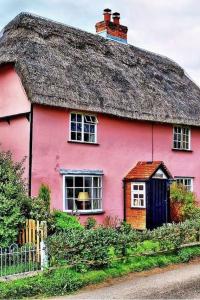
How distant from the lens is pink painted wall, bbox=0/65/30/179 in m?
17.1

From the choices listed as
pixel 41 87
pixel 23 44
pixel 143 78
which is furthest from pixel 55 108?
pixel 143 78

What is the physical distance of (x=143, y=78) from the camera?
73.9ft

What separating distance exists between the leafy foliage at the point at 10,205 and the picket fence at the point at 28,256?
21.1 inches

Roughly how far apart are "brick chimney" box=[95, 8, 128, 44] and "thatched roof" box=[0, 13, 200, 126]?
2.22ft

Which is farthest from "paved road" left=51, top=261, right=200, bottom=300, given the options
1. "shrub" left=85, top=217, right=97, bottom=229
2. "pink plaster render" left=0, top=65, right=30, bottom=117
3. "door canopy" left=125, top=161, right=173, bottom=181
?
"pink plaster render" left=0, top=65, right=30, bottom=117

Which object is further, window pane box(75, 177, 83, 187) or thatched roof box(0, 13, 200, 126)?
window pane box(75, 177, 83, 187)

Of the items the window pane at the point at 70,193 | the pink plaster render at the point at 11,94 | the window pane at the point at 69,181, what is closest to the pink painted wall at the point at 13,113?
the pink plaster render at the point at 11,94

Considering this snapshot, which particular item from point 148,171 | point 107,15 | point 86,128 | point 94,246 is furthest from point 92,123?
point 107,15

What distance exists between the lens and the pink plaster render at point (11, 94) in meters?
17.3

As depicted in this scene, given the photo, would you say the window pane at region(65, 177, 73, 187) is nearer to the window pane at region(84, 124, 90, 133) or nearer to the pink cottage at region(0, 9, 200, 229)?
the pink cottage at region(0, 9, 200, 229)

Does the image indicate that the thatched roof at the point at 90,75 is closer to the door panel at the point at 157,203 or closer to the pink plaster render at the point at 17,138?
the pink plaster render at the point at 17,138

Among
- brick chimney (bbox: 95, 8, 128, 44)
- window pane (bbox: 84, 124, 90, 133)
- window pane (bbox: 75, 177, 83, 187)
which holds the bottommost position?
window pane (bbox: 75, 177, 83, 187)

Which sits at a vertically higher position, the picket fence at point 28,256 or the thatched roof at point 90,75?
the thatched roof at point 90,75

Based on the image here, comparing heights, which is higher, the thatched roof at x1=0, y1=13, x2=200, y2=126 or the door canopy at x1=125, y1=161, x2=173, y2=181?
the thatched roof at x1=0, y1=13, x2=200, y2=126
